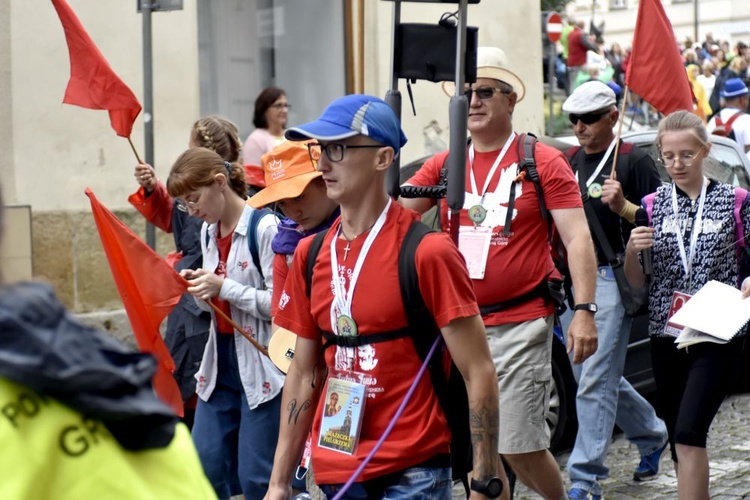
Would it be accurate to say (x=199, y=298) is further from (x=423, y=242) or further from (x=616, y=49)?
(x=616, y=49)

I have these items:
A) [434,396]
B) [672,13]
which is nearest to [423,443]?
[434,396]

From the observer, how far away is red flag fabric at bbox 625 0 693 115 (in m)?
6.95

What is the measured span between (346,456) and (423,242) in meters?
0.65

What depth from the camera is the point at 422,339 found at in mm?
3656

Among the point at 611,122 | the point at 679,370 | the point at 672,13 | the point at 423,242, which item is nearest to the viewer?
the point at 423,242

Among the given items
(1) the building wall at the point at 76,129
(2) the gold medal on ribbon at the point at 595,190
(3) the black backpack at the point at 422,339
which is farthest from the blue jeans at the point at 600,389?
(1) the building wall at the point at 76,129

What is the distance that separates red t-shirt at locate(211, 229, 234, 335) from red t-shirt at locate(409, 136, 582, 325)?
0.92 meters

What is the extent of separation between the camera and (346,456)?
369cm

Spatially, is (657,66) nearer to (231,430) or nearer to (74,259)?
(231,430)

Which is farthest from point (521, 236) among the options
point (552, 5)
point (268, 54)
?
point (552, 5)

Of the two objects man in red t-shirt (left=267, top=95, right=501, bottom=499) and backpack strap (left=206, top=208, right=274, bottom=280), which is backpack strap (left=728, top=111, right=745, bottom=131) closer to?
backpack strap (left=206, top=208, right=274, bottom=280)

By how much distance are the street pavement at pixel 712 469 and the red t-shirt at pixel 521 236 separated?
1.73 m

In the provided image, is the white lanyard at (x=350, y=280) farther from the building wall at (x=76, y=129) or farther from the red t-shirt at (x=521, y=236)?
the building wall at (x=76, y=129)

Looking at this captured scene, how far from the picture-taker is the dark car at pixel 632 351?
7164 millimetres
